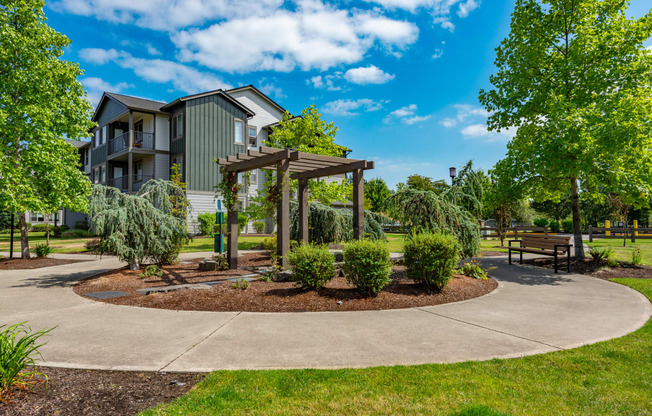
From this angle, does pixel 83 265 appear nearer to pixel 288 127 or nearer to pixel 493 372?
pixel 288 127

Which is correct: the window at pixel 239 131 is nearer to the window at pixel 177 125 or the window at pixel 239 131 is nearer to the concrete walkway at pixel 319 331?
the window at pixel 177 125

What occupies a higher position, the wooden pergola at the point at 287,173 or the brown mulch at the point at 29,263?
the wooden pergola at the point at 287,173

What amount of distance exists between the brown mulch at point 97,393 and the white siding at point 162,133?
1040 inches

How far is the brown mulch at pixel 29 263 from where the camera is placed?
41.6 feet

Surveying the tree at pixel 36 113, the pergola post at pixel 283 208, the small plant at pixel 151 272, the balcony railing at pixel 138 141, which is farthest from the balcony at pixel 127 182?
the pergola post at pixel 283 208

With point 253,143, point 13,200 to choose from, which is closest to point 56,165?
point 13,200

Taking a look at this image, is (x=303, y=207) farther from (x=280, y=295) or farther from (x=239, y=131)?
(x=239, y=131)

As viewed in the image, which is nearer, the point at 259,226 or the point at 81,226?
the point at 259,226

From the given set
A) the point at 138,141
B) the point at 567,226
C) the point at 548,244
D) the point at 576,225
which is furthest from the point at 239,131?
the point at 567,226

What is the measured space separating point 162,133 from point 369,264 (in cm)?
2556

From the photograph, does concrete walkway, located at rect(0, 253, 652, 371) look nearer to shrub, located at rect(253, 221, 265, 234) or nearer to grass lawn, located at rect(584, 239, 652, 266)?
grass lawn, located at rect(584, 239, 652, 266)

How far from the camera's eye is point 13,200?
40.5 feet

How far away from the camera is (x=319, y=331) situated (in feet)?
16.8

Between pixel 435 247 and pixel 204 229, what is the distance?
21.5 meters
